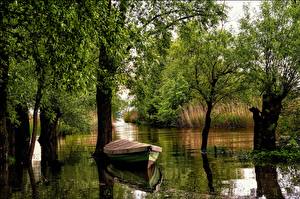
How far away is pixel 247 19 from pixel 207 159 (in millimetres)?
7092

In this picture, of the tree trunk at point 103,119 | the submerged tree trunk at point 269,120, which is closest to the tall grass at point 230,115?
the tree trunk at point 103,119

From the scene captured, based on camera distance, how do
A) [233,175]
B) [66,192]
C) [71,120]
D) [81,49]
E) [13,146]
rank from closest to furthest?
[81,49] < [66,192] < [233,175] < [13,146] < [71,120]

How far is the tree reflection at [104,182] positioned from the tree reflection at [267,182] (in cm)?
460

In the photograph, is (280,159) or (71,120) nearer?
(280,159)

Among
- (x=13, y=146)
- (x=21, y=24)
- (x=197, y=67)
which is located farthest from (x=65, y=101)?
(x=21, y=24)

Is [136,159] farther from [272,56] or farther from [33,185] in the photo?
[272,56]

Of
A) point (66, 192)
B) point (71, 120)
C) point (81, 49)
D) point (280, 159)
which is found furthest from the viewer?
point (71, 120)

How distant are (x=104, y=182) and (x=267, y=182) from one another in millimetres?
5976

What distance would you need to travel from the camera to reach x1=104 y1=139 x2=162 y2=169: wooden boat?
21734 mm

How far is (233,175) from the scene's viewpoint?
17188 millimetres

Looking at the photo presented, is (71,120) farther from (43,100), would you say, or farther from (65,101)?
(43,100)

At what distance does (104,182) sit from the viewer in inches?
678

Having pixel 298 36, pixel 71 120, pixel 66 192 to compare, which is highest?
pixel 298 36

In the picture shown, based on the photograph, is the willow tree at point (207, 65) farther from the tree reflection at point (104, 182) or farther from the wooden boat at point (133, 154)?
the tree reflection at point (104, 182)
